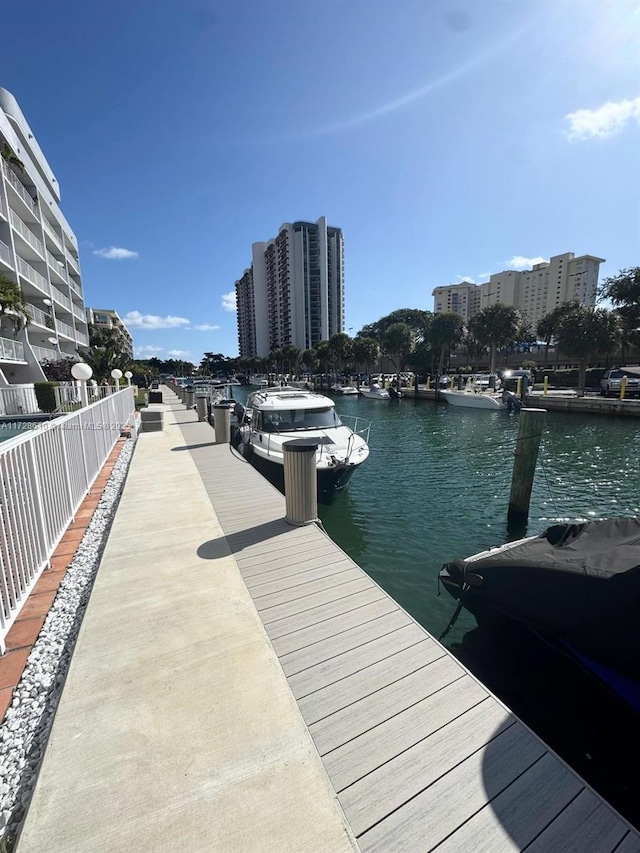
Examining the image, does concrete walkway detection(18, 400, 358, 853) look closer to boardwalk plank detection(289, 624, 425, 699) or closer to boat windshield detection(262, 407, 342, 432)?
boardwalk plank detection(289, 624, 425, 699)

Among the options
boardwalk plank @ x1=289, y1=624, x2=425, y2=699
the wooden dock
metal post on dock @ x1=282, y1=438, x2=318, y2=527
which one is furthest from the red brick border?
metal post on dock @ x1=282, y1=438, x2=318, y2=527

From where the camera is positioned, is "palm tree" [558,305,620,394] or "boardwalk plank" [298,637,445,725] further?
"palm tree" [558,305,620,394]

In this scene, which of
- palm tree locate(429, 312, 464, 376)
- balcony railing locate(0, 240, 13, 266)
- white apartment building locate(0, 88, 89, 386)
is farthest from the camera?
palm tree locate(429, 312, 464, 376)

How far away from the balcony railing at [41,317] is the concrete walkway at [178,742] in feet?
101

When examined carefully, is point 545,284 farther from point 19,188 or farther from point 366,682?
point 366,682

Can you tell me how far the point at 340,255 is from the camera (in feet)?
418

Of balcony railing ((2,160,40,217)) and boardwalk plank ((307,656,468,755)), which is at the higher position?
balcony railing ((2,160,40,217))

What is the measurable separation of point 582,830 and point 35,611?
173 inches

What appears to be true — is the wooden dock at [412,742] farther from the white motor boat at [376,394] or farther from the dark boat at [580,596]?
the white motor boat at [376,394]

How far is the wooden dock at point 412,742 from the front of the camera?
182cm

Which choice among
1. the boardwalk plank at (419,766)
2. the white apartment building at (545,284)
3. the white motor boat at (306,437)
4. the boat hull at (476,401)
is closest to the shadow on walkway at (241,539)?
the white motor boat at (306,437)

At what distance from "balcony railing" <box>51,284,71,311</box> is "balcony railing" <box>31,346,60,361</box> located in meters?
5.85

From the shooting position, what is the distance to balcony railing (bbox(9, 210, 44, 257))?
78.6 feet

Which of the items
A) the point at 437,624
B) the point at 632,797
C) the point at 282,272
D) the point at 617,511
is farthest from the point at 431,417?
the point at 282,272
